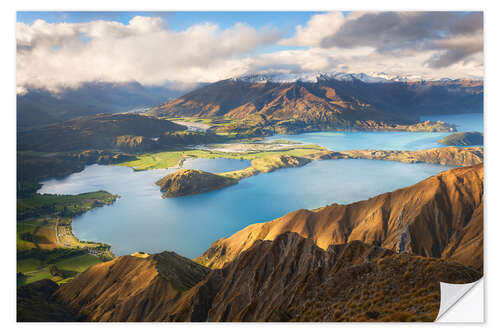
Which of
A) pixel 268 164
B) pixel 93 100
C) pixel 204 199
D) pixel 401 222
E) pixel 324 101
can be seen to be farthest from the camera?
pixel 324 101

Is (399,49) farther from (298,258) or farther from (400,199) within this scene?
(298,258)

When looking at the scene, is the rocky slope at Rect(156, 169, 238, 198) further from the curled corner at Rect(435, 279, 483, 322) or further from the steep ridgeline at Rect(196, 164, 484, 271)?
the curled corner at Rect(435, 279, 483, 322)

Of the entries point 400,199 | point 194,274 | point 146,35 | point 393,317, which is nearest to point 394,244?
point 400,199

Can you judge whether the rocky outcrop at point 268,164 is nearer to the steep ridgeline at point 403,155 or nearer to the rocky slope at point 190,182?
the rocky slope at point 190,182

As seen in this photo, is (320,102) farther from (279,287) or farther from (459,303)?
(459,303)

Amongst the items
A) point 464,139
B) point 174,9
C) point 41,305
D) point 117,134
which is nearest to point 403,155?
point 464,139

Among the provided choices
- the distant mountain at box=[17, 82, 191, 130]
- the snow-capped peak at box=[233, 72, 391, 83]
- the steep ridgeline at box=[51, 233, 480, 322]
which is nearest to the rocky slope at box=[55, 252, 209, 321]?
the steep ridgeline at box=[51, 233, 480, 322]
